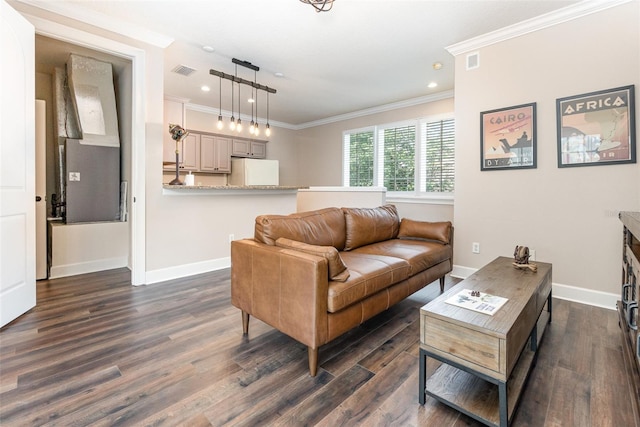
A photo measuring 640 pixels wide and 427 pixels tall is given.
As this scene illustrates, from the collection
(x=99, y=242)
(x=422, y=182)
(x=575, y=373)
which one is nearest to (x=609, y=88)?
(x=575, y=373)

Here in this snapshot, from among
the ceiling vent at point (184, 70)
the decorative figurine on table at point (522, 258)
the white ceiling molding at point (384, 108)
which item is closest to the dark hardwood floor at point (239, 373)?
the decorative figurine on table at point (522, 258)

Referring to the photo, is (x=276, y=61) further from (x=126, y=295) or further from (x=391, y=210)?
(x=126, y=295)

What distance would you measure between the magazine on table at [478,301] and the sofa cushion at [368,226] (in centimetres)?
131

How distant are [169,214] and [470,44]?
12.9ft

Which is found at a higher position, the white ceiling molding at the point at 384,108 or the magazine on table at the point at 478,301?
the white ceiling molding at the point at 384,108

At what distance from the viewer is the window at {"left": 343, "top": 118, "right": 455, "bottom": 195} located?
201 inches

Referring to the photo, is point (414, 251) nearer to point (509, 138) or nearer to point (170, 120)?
point (509, 138)

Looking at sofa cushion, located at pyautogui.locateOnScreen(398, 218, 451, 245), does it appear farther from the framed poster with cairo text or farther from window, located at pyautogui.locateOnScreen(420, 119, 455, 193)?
window, located at pyautogui.locateOnScreen(420, 119, 455, 193)

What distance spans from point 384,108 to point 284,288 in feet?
16.1

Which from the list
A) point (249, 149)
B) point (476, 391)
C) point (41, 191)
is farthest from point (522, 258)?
point (249, 149)

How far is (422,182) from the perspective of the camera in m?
5.37

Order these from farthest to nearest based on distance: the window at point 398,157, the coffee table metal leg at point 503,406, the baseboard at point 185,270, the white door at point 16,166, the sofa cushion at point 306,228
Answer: the window at point 398,157 < the baseboard at point 185,270 < the white door at point 16,166 < the sofa cushion at point 306,228 < the coffee table metal leg at point 503,406

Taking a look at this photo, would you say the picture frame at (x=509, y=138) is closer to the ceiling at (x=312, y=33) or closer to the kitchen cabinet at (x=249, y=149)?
the ceiling at (x=312, y=33)

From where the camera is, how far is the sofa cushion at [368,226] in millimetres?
2949
